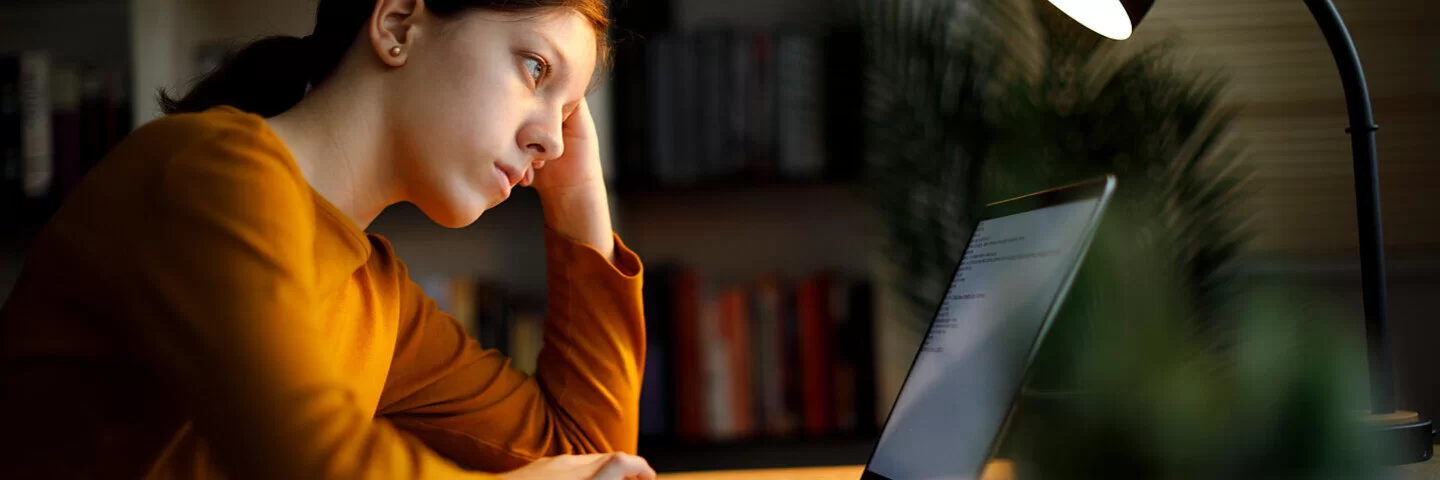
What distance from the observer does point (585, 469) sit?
27.9 inches

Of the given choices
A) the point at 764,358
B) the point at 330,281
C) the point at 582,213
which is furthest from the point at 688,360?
the point at 330,281

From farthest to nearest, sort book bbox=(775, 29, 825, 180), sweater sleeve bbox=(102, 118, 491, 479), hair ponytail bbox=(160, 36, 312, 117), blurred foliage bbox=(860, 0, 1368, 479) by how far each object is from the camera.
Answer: book bbox=(775, 29, 825, 180) < blurred foliage bbox=(860, 0, 1368, 479) < hair ponytail bbox=(160, 36, 312, 117) < sweater sleeve bbox=(102, 118, 491, 479)

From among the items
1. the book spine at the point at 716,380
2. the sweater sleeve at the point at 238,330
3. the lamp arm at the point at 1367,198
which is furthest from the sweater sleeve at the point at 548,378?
the book spine at the point at 716,380

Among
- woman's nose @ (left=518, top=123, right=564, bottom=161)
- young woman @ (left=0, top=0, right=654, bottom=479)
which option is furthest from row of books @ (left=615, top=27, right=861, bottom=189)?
woman's nose @ (left=518, top=123, right=564, bottom=161)

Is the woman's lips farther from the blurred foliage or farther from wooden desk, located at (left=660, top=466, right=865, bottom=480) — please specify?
the blurred foliage

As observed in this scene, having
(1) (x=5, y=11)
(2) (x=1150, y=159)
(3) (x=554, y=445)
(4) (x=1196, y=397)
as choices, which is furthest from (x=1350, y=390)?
(1) (x=5, y=11)

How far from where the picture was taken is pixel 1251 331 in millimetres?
173

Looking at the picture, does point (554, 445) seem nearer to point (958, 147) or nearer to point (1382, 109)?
point (958, 147)

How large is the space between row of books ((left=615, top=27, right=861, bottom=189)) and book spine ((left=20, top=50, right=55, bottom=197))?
106 cm

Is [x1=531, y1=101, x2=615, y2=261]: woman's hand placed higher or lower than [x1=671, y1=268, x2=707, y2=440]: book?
higher

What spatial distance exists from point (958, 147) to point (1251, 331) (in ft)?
4.52

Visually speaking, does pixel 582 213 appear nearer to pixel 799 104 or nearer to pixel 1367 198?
pixel 1367 198

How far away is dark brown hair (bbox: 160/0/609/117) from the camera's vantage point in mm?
757

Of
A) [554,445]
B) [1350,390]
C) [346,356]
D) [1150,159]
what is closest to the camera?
[1350,390]
